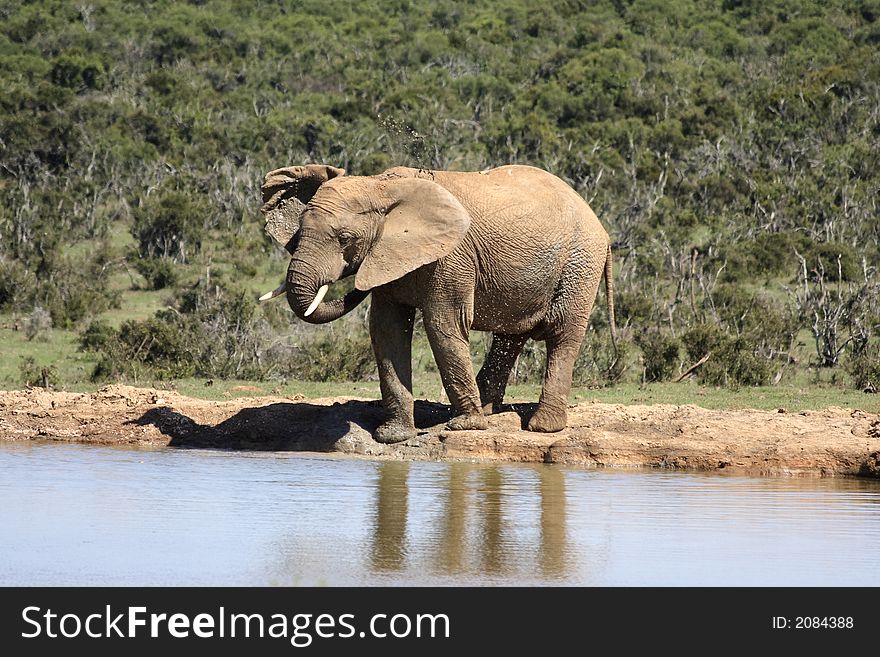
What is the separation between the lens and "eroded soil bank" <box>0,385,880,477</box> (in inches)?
446

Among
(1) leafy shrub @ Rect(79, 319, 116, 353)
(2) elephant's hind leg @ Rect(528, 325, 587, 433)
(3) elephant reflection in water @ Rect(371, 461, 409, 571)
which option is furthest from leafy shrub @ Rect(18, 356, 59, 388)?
(2) elephant's hind leg @ Rect(528, 325, 587, 433)

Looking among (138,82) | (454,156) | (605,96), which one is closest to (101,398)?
(454,156)

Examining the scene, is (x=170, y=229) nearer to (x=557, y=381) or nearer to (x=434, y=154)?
(x=434, y=154)

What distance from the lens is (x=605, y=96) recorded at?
127ft

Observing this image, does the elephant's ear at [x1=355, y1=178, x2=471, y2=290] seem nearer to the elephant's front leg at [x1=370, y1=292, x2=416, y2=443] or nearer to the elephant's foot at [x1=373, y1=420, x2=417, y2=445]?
the elephant's front leg at [x1=370, y1=292, x2=416, y2=443]

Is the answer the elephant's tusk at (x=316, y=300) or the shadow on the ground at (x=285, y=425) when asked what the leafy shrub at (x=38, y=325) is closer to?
the shadow on the ground at (x=285, y=425)

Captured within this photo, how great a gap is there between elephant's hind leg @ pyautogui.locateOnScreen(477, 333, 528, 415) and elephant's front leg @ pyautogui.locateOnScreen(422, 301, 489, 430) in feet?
2.72

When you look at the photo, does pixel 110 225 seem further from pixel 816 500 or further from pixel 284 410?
pixel 816 500

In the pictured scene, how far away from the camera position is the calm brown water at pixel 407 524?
7.41m

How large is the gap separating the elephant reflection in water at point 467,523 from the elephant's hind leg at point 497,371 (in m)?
1.47

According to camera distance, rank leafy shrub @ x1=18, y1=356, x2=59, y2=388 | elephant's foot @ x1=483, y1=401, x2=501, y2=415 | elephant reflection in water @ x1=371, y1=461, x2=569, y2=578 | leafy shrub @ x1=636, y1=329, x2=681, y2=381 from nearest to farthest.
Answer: elephant reflection in water @ x1=371, y1=461, x2=569, y2=578 < elephant's foot @ x1=483, y1=401, x2=501, y2=415 < leafy shrub @ x1=18, y1=356, x2=59, y2=388 < leafy shrub @ x1=636, y1=329, x2=681, y2=381

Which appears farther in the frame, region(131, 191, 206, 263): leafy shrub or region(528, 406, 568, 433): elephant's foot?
region(131, 191, 206, 263): leafy shrub
